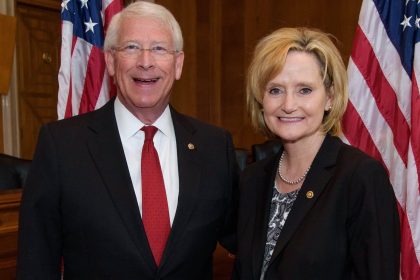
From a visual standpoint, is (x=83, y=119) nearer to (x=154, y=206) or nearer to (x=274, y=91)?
(x=154, y=206)

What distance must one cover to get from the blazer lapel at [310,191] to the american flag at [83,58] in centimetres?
155

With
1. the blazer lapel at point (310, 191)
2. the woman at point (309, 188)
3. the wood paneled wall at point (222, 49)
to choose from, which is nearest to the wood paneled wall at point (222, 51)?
the wood paneled wall at point (222, 49)

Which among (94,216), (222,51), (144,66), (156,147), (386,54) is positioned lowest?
(94,216)

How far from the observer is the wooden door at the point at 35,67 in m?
5.67

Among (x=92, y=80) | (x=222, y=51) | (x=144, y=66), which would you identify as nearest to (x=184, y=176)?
(x=144, y=66)

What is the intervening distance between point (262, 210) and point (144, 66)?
2.21 ft

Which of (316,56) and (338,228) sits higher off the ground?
(316,56)

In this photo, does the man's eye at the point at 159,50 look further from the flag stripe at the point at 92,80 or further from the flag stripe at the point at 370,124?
the flag stripe at the point at 370,124

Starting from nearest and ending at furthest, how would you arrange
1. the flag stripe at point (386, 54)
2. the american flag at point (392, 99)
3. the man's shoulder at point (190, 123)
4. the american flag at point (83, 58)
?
the man's shoulder at point (190, 123)
the american flag at point (392, 99)
the flag stripe at point (386, 54)
the american flag at point (83, 58)

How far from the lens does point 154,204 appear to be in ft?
6.02

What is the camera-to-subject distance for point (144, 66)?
1.89 m

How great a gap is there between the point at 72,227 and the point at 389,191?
1.07 metres

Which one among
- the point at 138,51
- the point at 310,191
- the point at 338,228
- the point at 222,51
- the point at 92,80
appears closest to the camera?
the point at 338,228

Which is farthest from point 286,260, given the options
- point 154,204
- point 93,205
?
point 93,205
